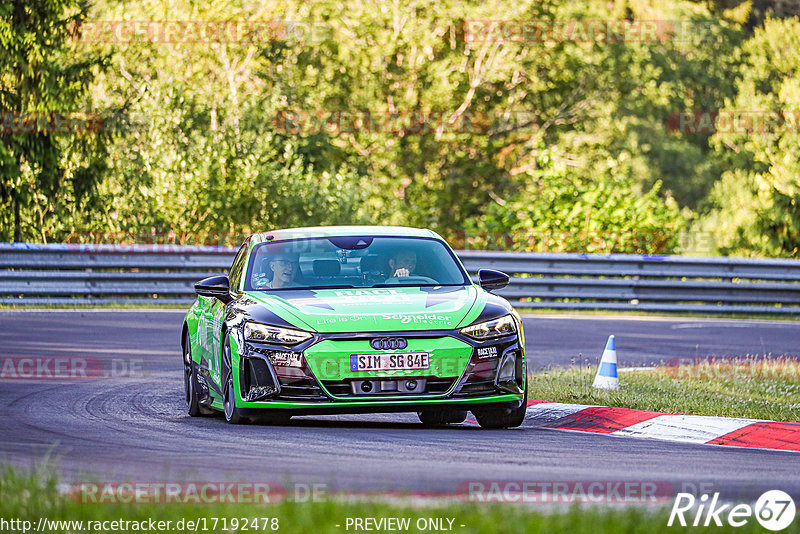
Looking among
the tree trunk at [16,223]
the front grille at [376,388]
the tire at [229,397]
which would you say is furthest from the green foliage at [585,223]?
the front grille at [376,388]

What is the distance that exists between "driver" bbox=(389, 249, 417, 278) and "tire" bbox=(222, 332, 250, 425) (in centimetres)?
146

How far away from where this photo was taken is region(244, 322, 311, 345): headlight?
9.46m

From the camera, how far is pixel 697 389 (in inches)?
511

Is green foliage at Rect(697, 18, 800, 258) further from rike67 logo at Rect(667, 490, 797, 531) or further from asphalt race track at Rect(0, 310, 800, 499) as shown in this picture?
rike67 logo at Rect(667, 490, 797, 531)

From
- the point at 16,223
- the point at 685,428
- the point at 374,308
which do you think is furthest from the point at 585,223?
the point at 374,308

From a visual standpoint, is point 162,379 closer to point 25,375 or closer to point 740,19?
point 25,375

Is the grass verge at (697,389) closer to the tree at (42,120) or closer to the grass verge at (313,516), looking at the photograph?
the grass verge at (313,516)

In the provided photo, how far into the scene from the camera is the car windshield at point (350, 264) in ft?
34.7

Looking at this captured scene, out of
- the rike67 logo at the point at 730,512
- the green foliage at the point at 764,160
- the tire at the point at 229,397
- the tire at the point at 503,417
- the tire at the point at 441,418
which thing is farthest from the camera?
the green foliage at the point at 764,160

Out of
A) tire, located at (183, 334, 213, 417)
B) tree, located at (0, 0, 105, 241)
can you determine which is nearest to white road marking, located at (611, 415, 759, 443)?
tire, located at (183, 334, 213, 417)

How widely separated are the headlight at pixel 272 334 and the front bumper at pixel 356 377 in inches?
1.6

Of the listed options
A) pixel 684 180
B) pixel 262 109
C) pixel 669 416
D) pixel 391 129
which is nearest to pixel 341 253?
pixel 669 416

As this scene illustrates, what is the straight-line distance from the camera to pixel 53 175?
95.0 ft

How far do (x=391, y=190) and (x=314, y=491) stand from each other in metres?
38.1
